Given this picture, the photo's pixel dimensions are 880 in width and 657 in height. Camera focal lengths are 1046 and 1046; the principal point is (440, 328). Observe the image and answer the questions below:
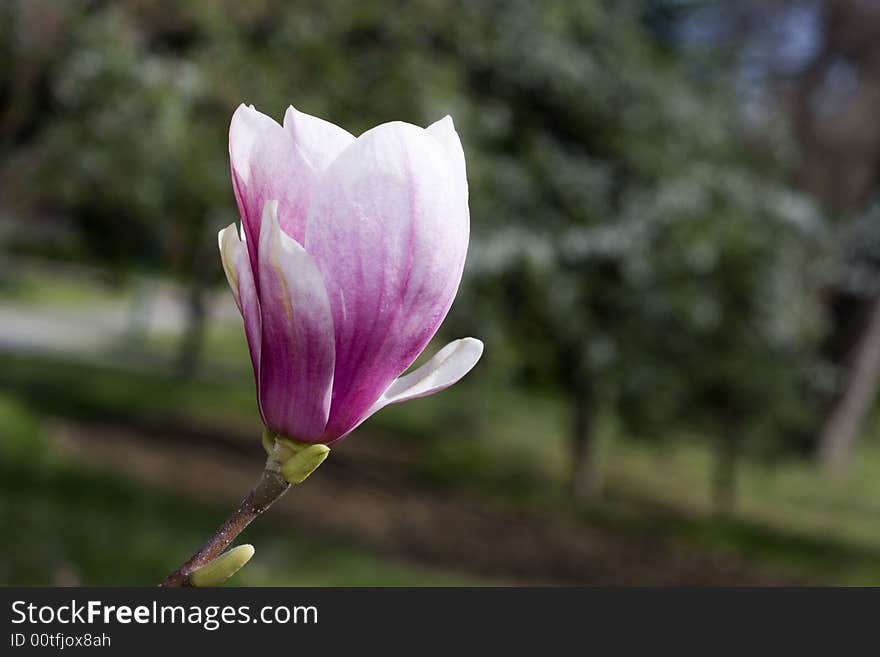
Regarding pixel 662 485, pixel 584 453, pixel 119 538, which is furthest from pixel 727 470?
pixel 119 538

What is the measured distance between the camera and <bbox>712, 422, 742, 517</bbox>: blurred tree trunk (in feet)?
24.4

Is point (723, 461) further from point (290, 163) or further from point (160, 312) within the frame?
point (160, 312)

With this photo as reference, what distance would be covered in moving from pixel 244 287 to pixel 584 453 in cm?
717

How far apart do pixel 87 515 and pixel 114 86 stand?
2419mm

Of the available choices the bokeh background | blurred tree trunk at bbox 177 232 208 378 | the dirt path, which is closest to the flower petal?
the bokeh background

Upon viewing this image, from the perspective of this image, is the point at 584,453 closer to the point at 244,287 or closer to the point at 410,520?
the point at 410,520

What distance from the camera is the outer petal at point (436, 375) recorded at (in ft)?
1.91

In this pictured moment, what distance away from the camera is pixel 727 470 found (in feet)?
26.2

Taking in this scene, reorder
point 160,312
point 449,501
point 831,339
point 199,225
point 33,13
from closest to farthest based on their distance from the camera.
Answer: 1. point 33,13
2. point 449,501
3. point 199,225
4. point 831,339
5. point 160,312

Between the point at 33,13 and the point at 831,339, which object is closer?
the point at 33,13

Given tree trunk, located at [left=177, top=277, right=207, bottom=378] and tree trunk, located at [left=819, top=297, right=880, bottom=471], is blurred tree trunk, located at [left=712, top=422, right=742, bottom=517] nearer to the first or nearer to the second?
tree trunk, located at [left=819, top=297, right=880, bottom=471]

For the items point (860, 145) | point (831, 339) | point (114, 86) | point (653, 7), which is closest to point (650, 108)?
point (653, 7)

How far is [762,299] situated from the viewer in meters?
5.71

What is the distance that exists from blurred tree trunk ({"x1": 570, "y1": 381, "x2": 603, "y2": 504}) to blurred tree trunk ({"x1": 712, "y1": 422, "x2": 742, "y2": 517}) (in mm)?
926
